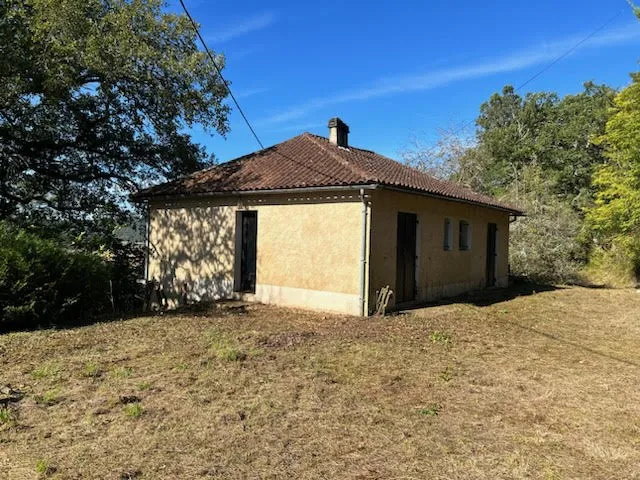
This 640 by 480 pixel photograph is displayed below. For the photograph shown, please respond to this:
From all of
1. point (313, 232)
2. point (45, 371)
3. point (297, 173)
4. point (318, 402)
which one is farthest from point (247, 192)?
point (318, 402)

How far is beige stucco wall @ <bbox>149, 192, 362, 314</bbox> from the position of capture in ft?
33.9

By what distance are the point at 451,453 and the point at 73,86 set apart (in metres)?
14.7

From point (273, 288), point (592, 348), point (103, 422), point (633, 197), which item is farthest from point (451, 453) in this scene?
point (633, 197)

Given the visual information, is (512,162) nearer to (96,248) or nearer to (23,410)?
(96,248)

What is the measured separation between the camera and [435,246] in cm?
1279

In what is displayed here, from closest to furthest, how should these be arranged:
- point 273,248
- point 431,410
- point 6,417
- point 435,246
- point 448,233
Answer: point 6,417 < point 431,410 < point 273,248 < point 435,246 < point 448,233

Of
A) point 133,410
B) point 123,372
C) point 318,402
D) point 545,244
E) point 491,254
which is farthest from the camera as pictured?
point 545,244

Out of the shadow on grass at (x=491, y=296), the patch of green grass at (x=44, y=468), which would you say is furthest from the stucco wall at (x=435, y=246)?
the patch of green grass at (x=44, y=468)

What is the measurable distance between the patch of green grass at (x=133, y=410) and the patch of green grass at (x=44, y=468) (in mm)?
1005

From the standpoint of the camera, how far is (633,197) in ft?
60.6

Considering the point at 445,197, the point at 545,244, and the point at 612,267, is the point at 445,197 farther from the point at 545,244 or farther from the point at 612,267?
the point at 612,267

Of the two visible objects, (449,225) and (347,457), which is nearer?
(347,457)

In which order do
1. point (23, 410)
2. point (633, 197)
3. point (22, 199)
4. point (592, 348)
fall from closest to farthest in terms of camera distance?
point (23, 410) → point (592, 348) → point (22, 199) → point (633, 197)

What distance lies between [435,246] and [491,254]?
530 centimetres
